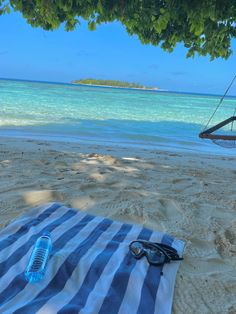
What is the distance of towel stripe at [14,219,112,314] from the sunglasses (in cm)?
33

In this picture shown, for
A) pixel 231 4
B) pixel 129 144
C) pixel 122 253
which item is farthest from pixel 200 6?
pixel 129 144

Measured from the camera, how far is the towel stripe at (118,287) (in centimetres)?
166

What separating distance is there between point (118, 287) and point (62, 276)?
13.6 inches

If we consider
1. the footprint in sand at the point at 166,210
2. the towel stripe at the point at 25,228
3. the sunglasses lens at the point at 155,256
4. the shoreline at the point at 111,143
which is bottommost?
the shoreline at the point at 111,143

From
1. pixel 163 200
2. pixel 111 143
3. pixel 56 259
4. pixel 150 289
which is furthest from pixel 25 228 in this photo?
pixel 111 143

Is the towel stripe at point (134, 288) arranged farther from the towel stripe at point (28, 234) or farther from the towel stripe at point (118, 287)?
the towel stripe at point (28, 234)

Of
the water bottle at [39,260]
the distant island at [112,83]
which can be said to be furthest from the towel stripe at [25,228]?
the distant island at [112,83]

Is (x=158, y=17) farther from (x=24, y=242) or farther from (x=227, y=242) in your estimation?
(x=24, y=242)

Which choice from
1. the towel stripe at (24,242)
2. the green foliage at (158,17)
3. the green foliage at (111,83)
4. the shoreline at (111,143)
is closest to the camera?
the towel stripe at (24,242)

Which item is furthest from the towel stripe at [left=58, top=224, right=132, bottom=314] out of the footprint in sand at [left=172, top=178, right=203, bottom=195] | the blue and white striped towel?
the footprint in sand at [left=172, top=178, right=203, bottom=195]

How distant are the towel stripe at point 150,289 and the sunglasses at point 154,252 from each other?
0.06 m

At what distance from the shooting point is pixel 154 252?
2.16 meters

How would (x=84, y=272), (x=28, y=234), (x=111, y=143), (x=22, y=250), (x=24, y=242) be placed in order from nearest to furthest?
1. (x=84, y=272)
2. (x=22, y=250)
3. (x=24, y=242)
4. (x=28, y=234)
5. (x=111, y=143)

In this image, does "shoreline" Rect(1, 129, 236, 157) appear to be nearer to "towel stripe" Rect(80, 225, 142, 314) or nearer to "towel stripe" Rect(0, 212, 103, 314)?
"towel stripe" Rect(0, 212, 103, 314)
